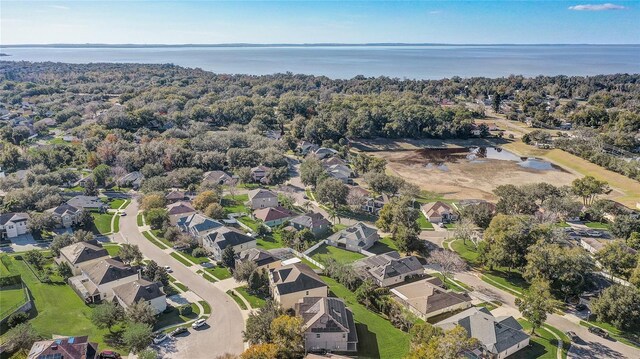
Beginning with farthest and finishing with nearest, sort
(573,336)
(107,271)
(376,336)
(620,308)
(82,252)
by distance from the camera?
(82,252)
(107,271)
(620,308)
(573,336)
(376,336)

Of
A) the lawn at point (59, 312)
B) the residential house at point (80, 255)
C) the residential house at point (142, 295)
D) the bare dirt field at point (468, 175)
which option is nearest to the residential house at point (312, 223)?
the residential house at point (142, 295)

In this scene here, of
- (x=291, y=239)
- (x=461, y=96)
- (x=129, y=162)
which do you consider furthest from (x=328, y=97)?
(x=291, y=239)

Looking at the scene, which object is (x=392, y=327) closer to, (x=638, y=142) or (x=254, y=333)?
(x=254, y=333)

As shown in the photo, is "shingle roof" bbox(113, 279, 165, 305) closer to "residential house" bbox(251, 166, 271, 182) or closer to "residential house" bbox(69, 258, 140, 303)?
"residential house" bbox(69, 258, 140, 303)

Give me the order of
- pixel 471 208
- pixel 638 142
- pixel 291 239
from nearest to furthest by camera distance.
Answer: pixel 291 239, pixel 471 208, pixel 638 142

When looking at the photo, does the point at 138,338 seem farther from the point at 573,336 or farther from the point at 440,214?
the point at 440,214

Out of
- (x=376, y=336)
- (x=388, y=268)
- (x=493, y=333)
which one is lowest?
(x=376, y=336)

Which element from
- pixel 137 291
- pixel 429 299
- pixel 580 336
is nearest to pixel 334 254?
pixel 429 299
